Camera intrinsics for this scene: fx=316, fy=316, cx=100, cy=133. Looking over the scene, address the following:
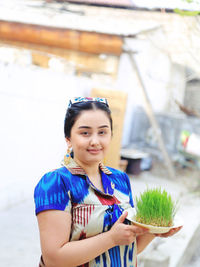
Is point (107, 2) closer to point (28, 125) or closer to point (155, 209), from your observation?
point (28, 125)

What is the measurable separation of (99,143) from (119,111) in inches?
190

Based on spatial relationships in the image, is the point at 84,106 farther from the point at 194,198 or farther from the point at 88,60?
the point at 88,60

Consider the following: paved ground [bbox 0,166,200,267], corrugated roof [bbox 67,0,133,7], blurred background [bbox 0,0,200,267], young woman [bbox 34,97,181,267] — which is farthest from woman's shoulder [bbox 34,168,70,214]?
corrugated roof [bbox 67,0,133,7]

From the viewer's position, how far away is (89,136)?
4.18ft

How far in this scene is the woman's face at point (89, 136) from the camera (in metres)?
1.27

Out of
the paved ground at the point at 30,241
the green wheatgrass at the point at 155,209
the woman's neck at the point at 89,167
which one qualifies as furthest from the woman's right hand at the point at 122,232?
the paved ground at the point at 30,241

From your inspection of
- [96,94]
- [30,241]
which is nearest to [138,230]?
[30,241]

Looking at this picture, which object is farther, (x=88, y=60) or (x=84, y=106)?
(x=88, y=60)

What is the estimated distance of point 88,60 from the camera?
758 centimetres

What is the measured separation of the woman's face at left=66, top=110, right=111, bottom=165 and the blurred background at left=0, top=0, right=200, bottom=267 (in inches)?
47.6

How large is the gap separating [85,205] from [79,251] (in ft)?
0.54

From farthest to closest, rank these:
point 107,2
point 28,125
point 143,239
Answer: point 107,2
point 28,125
point 143,239

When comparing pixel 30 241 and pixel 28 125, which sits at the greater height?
pixel 28 125

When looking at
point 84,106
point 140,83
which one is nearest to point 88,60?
point 140,83
